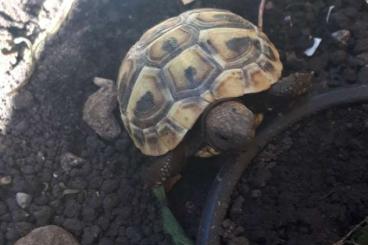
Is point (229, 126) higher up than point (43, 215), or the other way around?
point (229, 126)

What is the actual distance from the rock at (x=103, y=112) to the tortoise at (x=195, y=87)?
7.5 inches

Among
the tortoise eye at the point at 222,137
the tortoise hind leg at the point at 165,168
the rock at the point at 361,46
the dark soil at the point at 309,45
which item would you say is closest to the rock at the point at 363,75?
the dark soil at the point at 309,45

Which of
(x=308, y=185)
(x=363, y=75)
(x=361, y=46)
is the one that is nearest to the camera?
(x=308, y=185)

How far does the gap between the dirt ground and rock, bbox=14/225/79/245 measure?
0.09 meters

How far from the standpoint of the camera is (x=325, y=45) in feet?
9.91

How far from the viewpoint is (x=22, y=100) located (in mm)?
3074

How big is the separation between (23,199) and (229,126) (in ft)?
3.95

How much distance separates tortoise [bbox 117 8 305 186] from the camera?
2.51 metres

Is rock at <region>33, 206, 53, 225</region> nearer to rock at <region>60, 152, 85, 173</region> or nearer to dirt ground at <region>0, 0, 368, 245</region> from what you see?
dirt ground at <region>0, 0, 368, 245</region>

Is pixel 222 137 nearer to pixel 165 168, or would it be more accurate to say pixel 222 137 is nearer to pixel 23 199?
pixel 165 168

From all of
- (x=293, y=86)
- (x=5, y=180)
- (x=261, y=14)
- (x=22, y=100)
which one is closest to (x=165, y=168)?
(x=293, y=86)

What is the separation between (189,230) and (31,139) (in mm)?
1070

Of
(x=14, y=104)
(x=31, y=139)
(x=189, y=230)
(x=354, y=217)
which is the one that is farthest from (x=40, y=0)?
(x=354, y=217)

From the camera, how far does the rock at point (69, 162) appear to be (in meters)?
2.89
